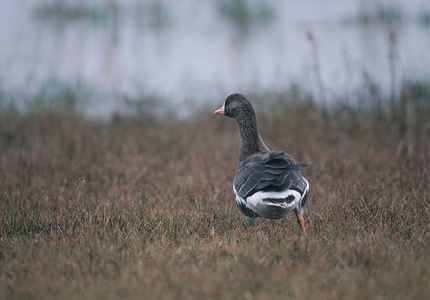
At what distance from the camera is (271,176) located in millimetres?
3777

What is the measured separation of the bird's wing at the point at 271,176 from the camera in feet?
12.3

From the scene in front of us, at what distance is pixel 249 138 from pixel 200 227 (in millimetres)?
1346

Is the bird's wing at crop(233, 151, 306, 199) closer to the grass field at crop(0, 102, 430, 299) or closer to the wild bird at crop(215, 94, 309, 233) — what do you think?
the wild bird at crop(215, 94, 309, 233)

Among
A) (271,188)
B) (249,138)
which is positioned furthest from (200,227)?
(249,138)

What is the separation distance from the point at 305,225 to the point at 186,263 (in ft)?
4.76

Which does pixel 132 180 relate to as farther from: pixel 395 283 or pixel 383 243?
pixel 395 283

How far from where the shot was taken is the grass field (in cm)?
288

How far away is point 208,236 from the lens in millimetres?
3869

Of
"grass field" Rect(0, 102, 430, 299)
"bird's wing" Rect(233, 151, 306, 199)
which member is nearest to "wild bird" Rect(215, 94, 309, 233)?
"bird's wing" Rect(233, 151, 306, 199)

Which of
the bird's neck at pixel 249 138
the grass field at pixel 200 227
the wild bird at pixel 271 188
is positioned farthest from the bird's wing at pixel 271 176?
the bird's neck at pixel 249 138

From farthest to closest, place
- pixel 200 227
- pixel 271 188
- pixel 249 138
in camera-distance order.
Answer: pixel 249 138
pixel 200 227
pixel 271 188

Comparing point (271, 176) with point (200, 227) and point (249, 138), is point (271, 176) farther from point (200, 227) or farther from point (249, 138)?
point (249, 138)

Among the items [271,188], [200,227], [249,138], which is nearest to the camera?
[271,188]

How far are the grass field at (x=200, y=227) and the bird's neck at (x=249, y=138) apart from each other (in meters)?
0.66
